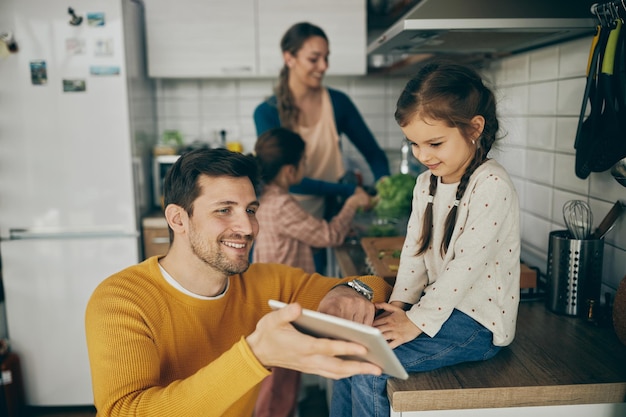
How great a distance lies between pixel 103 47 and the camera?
2.78 m

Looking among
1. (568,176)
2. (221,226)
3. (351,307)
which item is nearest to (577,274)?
(568,176)

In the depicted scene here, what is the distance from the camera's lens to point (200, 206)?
4.37ft

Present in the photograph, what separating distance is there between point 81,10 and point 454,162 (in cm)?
221

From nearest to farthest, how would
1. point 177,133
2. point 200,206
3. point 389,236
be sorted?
point 200,206 < point 389,236 < point 177,133

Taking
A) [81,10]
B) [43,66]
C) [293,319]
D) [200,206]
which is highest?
[81,10]

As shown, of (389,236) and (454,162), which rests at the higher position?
(454,162)

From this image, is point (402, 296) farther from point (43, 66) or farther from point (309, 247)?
point (43, 66)

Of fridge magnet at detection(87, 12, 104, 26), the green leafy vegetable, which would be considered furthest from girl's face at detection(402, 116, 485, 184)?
fridge magnet at detection(87, 12, 104, 26)

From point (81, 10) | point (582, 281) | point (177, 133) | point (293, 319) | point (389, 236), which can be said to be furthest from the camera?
point (177, 133)

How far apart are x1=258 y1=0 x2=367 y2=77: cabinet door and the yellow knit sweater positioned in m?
2.02

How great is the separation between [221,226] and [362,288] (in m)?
A: 0.35

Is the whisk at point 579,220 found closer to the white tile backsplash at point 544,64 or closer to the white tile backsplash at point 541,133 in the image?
the white tile backsplash at point 541,133

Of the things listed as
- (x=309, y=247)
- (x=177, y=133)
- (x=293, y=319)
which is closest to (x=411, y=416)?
(x=293, y=319)

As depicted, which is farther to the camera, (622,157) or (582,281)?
(582,281)
